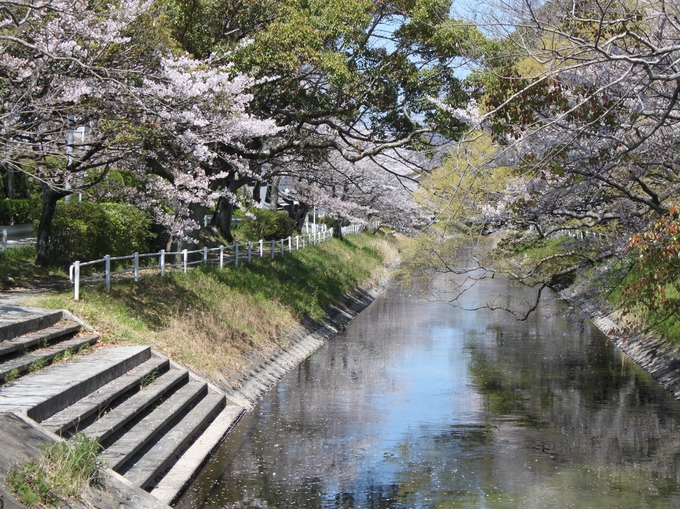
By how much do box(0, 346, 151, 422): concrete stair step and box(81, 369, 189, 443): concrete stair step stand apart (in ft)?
1.51

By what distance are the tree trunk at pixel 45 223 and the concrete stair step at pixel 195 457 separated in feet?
22.7

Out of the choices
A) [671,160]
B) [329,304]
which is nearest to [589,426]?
[671,160]

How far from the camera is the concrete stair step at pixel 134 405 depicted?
37.6 ft

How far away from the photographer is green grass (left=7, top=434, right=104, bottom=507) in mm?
8305

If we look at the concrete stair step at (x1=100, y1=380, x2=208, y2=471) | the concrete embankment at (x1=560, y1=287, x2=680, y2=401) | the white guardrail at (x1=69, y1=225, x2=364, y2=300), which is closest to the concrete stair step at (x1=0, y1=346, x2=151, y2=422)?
the concrete stair step at (x1=100, y1=380, x2=208, y2=471)

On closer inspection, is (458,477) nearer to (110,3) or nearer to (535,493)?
(535,493)

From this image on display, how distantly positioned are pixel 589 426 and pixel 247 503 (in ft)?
25.6

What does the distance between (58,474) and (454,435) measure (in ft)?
28.0

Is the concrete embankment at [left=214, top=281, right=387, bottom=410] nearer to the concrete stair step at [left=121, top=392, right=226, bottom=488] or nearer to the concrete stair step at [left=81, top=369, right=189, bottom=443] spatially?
the concrete stair step at [left=121, top=392, right=226, bottom=488]

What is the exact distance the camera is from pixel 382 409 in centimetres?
1820

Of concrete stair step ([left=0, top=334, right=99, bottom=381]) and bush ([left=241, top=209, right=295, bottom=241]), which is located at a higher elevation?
bush ([left=241, top=209, right=295, bottom=241])

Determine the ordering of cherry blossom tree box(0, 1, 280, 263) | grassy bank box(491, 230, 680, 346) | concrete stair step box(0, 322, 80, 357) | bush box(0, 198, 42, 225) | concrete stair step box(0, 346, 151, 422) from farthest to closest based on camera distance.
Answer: bush box(0, 198, 42, 225)
grassy bank box(491, 230, 680, 346)
cherry blossom tree box(0, 1, 280, 263)
concrete stair step box(0, 322, 80, 357)
concrete stair step box(0, 346, 151, 422)

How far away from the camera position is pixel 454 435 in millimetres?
16000

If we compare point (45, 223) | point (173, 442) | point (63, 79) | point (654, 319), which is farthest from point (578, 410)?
point (45, 223)
